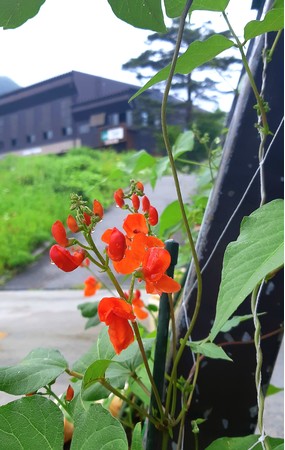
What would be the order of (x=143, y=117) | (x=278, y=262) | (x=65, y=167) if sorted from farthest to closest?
(x=65, y=167) < (x=143, y=117) < (x=278, y=262)

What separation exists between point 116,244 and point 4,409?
0.26 feet

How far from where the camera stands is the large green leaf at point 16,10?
7.6 inches

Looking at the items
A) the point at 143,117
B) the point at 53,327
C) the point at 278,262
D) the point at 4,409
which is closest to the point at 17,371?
the point at 4,409

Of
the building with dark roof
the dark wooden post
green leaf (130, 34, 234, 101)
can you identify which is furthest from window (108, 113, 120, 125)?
green leaf (130, 34, 234, 101)

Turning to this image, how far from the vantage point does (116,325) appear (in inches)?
7.9

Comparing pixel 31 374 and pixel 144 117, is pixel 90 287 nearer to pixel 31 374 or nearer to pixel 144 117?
pixel 31 374

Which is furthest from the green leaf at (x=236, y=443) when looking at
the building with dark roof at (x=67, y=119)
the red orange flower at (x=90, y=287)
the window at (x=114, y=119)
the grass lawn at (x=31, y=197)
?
the grass lawn at (x=31, y=197)

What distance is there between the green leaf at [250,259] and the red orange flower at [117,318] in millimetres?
48

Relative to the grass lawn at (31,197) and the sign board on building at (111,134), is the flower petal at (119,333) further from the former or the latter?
the grass lawn at (31,197)

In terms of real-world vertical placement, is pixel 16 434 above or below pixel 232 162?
below

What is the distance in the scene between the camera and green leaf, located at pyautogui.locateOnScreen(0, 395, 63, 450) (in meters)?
0.20

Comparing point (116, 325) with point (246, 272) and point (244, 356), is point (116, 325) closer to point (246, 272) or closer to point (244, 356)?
point (246, 272)

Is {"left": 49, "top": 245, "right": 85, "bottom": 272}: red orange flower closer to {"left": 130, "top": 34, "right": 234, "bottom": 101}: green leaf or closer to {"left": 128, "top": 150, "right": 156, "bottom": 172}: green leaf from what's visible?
{"left": 130, "top": 34, "right": 234, "bottom": 101}: green leaf

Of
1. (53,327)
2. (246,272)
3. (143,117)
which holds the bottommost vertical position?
(53,327)
